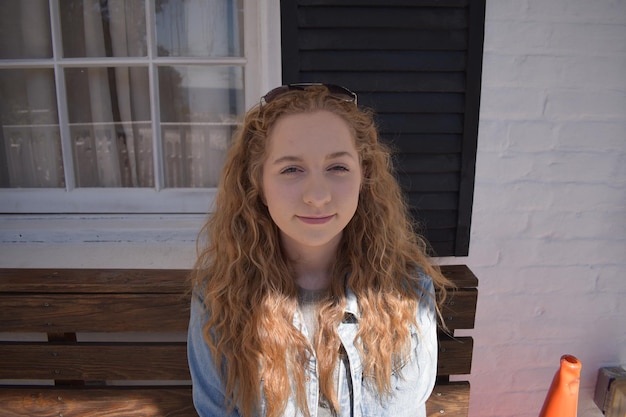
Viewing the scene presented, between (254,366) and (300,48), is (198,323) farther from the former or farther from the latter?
(300,48)

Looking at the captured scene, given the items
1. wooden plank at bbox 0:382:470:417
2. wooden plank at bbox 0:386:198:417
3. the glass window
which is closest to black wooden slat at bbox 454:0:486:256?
Answer: wooden plank at bbox 0:382:470:417

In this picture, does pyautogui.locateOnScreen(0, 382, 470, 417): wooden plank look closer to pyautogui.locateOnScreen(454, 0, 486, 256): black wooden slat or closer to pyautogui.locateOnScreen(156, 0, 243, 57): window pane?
pyautogui.locateOnScreen(454, 0, 486, 256): black wooden slat

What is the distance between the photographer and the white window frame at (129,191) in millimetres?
1812

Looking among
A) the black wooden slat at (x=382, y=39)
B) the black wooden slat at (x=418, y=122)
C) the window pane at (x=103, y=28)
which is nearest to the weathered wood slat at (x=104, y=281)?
the black wooden slat at (x=418, y=122)

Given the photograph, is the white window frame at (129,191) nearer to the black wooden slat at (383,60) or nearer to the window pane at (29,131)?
the window pane at (29,131)

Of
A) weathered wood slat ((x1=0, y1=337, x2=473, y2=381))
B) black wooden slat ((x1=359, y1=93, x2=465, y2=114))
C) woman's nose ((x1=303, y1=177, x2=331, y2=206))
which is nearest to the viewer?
woman's nose ((x1=303, y1=177, x2=331, y2=206))

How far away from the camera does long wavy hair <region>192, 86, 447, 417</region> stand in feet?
3.79

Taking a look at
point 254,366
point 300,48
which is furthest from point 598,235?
point 254,366

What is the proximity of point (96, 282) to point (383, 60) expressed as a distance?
1234mm

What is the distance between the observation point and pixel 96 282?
152 centimetres

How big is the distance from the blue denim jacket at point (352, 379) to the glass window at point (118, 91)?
940 millimetres

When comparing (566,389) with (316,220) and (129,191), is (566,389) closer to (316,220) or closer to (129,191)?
(316,220)

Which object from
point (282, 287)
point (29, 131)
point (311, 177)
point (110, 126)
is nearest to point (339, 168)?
point (311, 177)

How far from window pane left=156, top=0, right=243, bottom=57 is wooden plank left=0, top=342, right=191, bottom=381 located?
1.15 metres
